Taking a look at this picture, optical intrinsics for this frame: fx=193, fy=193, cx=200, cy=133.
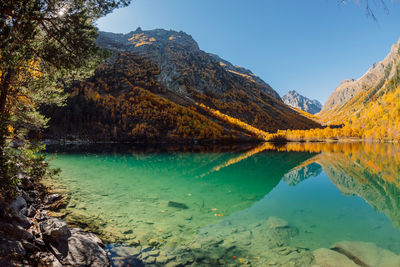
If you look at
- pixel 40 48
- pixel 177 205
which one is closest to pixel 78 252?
pixel 177 205

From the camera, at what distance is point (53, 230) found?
5.44m

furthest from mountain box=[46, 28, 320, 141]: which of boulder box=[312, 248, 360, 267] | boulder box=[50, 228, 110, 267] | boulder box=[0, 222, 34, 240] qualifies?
boulder box=[0, 222, 34, 240]

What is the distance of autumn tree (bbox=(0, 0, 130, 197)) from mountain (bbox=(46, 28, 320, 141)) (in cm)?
8379

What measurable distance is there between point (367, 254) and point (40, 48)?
14659 millimetres

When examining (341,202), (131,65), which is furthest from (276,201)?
(131,65)

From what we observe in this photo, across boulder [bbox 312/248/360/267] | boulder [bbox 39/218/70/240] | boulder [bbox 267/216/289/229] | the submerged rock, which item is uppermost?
boulder [bbox 39/218/70/240]

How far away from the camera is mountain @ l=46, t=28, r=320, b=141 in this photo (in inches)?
3541

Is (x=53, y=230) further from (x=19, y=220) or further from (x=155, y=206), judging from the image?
(x=155, y=206)

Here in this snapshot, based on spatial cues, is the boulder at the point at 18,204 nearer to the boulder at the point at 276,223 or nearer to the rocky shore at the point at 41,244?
the rocky shore at the point at 41,244

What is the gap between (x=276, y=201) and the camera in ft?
47.0

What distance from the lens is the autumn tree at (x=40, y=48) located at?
235 inches

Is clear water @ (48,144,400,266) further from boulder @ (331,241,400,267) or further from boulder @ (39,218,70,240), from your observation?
boulder @ (39,218,70,240)

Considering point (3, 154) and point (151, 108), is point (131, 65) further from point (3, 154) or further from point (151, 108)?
point (3, 154)

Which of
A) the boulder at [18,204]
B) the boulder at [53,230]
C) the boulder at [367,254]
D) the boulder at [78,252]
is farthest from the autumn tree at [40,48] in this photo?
the boulder at [367,254]
